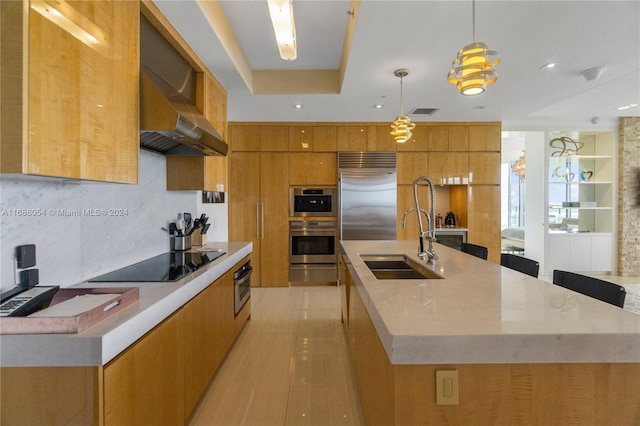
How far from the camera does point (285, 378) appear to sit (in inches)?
92.2

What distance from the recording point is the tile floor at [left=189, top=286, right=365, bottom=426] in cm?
194

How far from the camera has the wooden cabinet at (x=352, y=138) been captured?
4.94 metres

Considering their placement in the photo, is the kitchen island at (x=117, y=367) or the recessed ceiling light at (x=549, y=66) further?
the recessed ceiling light at (x=549, y=66)

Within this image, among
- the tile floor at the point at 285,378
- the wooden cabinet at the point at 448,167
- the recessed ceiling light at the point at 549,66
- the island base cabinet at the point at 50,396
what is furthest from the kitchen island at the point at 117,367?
the wooden cabinet at the point at 448,167

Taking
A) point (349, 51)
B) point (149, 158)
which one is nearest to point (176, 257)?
point (149, 158)

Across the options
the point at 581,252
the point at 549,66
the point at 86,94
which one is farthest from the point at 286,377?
the point at 581,252

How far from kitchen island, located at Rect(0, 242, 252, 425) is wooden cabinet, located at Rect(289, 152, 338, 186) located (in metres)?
3.32

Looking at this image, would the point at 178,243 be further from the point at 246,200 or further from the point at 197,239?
the point at 246,200

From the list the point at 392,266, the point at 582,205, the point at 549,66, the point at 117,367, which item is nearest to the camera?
the point at 117,367

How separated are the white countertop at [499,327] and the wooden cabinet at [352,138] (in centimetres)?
376

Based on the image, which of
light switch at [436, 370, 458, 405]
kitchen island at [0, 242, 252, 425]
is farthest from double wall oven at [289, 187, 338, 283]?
light switch at [436, 370, 458, 405]

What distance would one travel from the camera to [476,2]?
199 centimetres

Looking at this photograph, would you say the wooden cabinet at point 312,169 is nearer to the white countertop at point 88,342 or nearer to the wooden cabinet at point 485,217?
the wooden cabinet at point 485,217

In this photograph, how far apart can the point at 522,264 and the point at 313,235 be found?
314 cm
